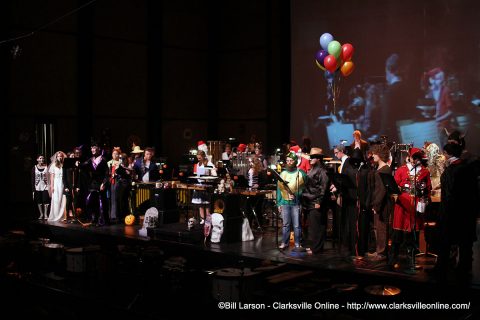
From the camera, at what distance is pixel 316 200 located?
32.2ft

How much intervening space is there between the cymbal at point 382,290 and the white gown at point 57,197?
810cm

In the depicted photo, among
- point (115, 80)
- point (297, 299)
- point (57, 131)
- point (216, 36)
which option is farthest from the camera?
point (216, 36)

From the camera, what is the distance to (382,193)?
29.5 feet

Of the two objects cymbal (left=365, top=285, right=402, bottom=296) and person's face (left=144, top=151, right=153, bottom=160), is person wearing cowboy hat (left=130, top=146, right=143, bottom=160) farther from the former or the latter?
cymbal (left=365, top=285, right=402, bottom=296)

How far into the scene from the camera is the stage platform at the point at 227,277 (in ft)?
24.3

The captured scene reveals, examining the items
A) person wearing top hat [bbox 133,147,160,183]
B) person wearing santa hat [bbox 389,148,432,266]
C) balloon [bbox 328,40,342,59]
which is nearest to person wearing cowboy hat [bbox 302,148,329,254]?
person wearing santa hat [bbox 389,148,432,266]

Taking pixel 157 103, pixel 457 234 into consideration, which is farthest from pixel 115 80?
pixel 457 234

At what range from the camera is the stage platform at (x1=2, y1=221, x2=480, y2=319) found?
7396 millimetres

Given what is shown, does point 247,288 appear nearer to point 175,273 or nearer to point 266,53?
point 175,273

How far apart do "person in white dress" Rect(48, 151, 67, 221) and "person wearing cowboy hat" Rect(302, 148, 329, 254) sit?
20.2 ft

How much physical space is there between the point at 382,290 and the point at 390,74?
9.07 m

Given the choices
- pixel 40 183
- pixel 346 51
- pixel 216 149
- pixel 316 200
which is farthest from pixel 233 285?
pixel 216 149

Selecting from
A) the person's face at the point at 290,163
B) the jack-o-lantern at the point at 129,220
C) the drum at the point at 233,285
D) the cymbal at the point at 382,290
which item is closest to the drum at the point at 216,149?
the jack-o-lantern at the point at 129,220

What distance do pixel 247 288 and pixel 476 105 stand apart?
29.2 feet
